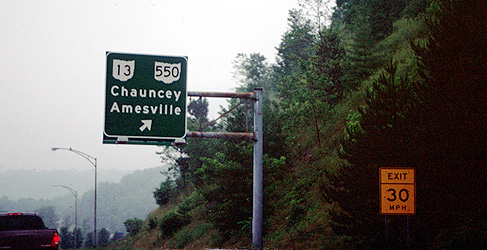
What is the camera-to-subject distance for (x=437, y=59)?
15.8 m

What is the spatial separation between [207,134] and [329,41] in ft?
77.2

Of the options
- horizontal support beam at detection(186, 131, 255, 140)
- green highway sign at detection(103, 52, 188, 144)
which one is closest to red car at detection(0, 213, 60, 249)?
green highway sign at detection(103, 52, 188, 144)

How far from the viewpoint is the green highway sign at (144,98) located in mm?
15258

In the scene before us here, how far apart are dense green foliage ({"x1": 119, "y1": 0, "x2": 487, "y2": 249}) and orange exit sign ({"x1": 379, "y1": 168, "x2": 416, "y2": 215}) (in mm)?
2496

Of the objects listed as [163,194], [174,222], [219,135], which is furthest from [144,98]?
[163,194]

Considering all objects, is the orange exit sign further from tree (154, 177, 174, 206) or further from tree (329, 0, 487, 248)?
tree (154, 177, 174, 206)

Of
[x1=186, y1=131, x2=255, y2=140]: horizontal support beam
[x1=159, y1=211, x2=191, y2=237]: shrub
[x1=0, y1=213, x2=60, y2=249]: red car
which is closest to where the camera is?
[x1=0, y1=213, x2=60, y2=249]: red car

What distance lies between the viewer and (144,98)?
608 inches

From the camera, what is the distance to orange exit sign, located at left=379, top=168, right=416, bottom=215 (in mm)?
11539

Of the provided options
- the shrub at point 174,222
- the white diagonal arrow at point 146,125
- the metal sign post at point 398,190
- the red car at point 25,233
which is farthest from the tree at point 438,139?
the shrub at point 174,222

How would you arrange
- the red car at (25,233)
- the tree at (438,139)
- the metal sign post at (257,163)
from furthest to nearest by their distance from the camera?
the metal sign post at (257,163)
the red car at (25,233)
the tree at (438,139)

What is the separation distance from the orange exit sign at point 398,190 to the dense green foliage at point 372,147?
2496 millimetres

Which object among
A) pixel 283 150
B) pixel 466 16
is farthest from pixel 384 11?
pixel 466 16

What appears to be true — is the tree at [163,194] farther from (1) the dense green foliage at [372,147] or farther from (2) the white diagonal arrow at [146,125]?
(2) the white diagonal arrow at [146,125]
